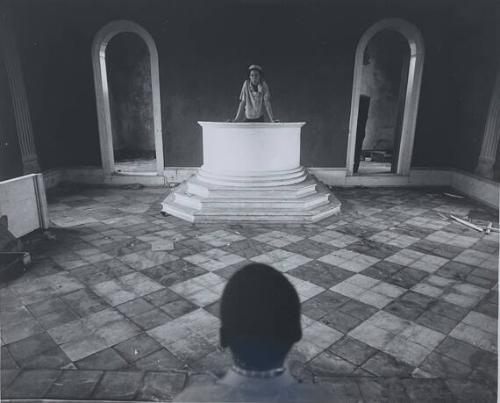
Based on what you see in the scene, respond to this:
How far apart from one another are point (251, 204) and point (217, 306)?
Answer: 3366mm

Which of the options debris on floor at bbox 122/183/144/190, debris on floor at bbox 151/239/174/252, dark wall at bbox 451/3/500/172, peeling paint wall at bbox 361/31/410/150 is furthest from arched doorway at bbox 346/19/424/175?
debris on floor at bbox 151/239/174/252

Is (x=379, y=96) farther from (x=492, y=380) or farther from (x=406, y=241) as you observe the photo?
(x=492, y=380)

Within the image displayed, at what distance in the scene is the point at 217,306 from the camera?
4.15 meters

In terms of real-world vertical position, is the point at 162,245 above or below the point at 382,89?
below

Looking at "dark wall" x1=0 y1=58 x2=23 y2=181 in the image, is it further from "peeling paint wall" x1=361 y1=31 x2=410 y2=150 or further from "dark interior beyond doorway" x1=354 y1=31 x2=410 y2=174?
"peeling paint wall" x1=361 y1=31 x2=410 y2=150

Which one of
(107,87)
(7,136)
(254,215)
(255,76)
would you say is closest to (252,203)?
(254,215)

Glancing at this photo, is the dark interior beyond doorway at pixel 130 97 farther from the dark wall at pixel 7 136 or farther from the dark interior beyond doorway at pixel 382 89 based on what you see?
the dark interior beyond doorway at pixel 382 89

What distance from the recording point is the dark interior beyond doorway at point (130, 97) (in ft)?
49.4

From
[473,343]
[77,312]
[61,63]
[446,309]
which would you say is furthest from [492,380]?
[61,63]

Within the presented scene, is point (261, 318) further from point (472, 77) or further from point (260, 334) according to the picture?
point (472, 77)

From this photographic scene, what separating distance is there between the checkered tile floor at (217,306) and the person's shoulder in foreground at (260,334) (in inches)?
24.1

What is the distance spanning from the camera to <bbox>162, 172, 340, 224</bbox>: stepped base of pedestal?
23.3 ft

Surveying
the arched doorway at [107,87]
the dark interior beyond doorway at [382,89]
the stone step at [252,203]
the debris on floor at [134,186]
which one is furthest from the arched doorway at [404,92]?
the debris on floor at [134,186]

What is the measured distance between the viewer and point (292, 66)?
32.3 ft
